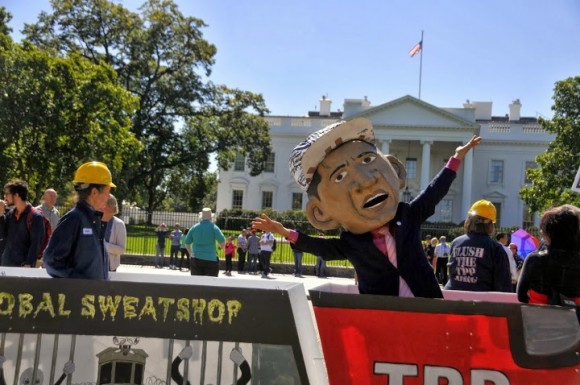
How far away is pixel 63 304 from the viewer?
2.74 m

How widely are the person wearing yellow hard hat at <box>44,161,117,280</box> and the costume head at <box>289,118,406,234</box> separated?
143 centimetres

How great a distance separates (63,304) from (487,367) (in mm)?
2084

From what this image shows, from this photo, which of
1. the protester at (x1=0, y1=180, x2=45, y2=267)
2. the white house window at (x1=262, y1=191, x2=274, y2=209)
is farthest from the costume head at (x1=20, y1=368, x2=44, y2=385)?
the white house window at (x1=262, y1=191, x2=274, y2=209)

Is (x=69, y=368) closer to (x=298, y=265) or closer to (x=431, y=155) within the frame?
(x=298, y=265)

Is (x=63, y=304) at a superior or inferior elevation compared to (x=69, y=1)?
inferior

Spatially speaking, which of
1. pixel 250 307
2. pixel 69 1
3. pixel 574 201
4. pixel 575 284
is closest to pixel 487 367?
pixel 575 284

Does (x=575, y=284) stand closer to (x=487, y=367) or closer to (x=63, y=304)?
(x=487, y=367)

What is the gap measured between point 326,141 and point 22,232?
177 inches

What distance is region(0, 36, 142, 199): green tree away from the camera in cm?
2362

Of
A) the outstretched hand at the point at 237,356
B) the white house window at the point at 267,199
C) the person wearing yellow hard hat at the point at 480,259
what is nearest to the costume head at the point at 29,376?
the outstretched hand at the point at 237,356

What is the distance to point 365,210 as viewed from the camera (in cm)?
354

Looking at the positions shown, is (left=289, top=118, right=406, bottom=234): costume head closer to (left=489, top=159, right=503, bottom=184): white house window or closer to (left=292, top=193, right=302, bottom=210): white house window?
(left=292, top=193, right=302, bottom=210): white house window

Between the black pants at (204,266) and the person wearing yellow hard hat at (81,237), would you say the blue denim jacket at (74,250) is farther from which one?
the black pants at (204,266)

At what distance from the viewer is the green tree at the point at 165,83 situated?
35.9 m
